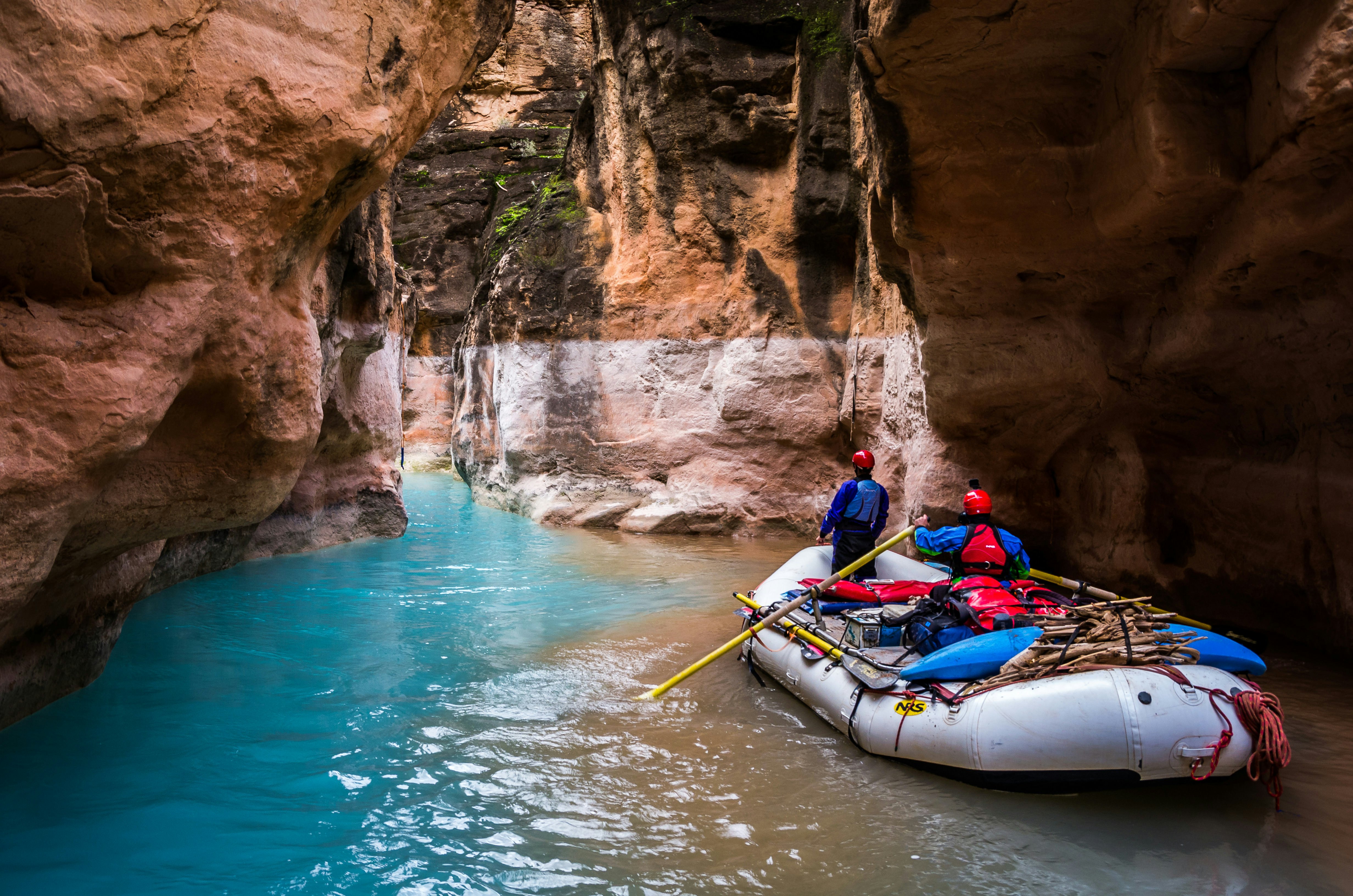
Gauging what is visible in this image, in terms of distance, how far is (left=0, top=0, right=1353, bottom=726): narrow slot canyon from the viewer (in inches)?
132

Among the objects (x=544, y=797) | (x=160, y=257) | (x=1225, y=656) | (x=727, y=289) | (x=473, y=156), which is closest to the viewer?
(x=160, y=257)

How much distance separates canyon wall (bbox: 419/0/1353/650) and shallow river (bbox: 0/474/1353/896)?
185cm

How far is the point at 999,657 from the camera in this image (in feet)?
14.3

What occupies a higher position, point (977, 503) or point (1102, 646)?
point (977, 503)

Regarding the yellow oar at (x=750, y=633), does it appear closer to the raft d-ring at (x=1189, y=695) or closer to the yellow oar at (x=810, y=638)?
the yellow oar at (x=810, y=638)

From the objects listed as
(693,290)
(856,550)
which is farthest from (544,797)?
(693,290)

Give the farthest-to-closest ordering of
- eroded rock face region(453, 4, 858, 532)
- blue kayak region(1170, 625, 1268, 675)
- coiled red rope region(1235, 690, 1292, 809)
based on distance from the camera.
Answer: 1. eroded rock face region(453, 4, 858, 532)
2. blue kayak region(1170, 625, 1268, 675)
3. coiled red rope region(1235, 690, 1292, 809)

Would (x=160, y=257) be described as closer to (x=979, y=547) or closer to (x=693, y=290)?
(x=979, y=547)

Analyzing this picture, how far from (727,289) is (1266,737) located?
10004 millimetres

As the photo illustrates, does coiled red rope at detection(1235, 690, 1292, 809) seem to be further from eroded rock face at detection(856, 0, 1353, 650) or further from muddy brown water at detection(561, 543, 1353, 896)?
eroded rock face at detection(856, 0, 1353, 650)

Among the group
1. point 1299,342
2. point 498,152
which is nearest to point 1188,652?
point 1299,342

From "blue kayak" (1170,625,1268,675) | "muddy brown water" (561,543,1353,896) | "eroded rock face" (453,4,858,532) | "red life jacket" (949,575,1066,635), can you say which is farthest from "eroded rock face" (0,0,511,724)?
"eroded rock face" (453,4,858,532)

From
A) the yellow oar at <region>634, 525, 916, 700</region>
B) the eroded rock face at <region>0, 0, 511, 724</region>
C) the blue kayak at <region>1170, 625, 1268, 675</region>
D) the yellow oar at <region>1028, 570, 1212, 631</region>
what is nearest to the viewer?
the eroded rock face at <region>0, 0, 511, 724</region>

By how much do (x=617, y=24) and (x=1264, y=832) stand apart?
43.0ft
